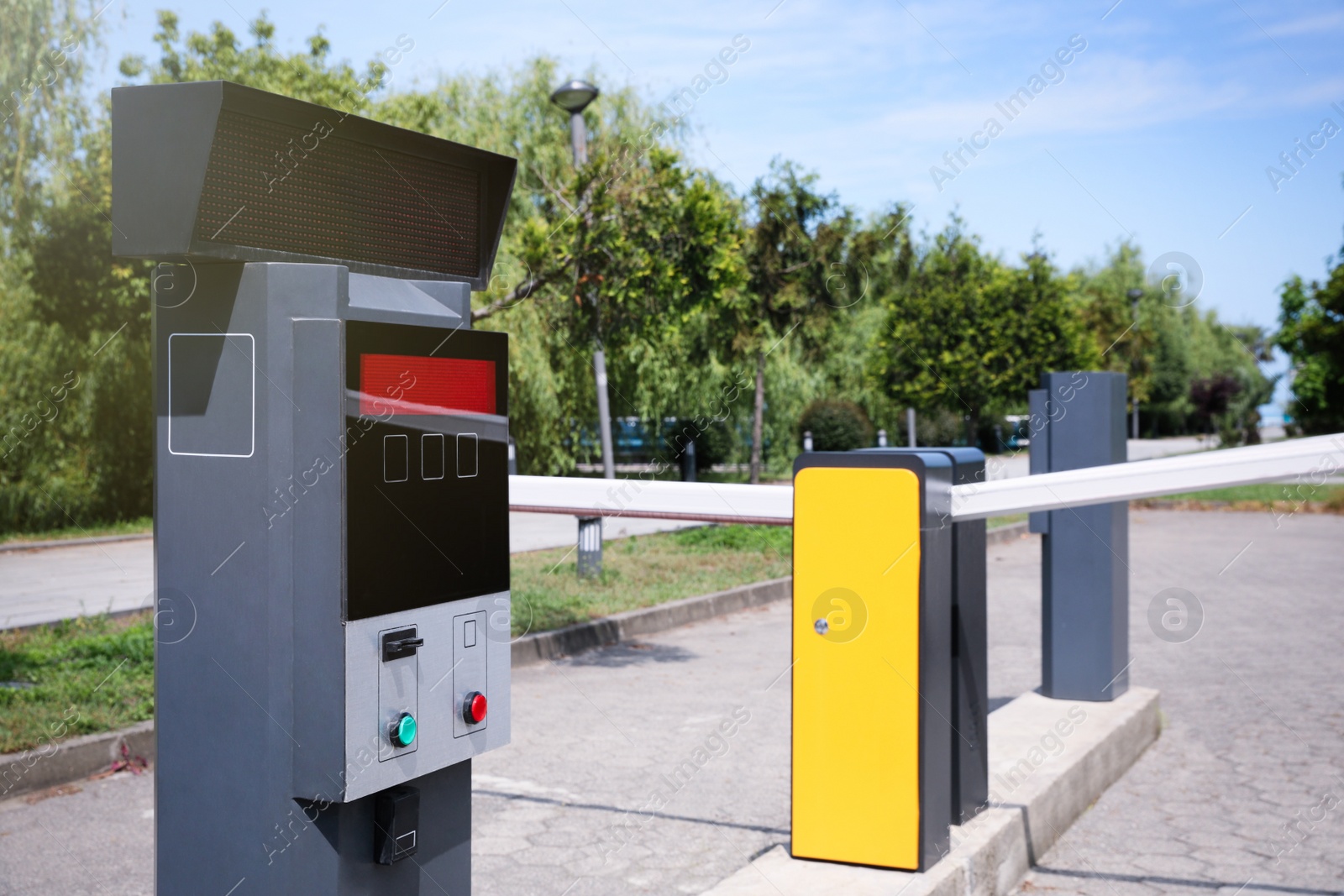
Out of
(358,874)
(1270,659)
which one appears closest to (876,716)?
(358,874)

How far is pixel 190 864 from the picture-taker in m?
2.00

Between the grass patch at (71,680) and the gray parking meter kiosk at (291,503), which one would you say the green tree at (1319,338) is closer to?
the grass patch at (71,680)

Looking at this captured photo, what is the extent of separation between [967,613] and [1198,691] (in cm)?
413

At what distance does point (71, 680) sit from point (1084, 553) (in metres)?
5.22

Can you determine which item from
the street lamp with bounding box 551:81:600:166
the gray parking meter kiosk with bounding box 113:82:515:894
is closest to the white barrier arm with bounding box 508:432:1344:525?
the gray parking meter kiosk with bounding box 113:82:515:894

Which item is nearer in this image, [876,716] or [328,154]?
[328,154]

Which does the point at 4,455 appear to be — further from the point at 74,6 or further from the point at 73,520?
the point at 74,6

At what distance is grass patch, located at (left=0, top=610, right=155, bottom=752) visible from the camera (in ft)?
17.9

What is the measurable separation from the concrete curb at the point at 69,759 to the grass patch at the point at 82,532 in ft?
35.4

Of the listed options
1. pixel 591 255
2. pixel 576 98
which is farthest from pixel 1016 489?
pixel 576 98

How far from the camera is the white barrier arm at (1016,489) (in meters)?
2.87

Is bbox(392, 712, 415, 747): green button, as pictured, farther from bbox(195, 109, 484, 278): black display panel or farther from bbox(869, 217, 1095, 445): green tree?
bbox(869, 217, 1095, 445): green tree

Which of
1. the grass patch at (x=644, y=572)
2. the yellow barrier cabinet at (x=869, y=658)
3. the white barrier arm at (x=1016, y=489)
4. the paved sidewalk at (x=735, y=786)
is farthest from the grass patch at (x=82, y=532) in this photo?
the yellow barrier cabinet at (x=869, y=658)

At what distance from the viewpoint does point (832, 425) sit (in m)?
31.8
